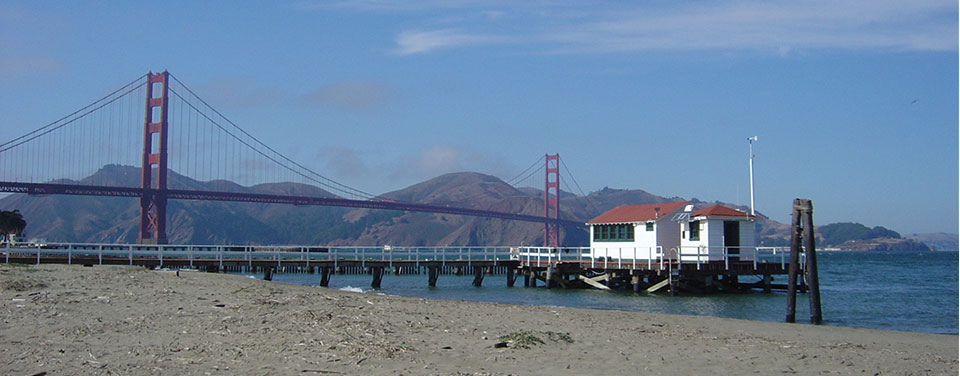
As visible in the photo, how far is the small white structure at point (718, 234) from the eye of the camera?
30.7 m

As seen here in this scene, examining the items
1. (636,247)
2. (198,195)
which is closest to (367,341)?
(636,247)

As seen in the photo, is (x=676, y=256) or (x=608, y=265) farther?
(x=608, y=265)

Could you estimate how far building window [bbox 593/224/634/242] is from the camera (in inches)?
1330

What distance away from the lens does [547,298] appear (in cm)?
2911

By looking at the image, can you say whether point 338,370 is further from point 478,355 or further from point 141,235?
point 141,235

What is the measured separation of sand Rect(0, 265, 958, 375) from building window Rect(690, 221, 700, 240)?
1473 centimetres

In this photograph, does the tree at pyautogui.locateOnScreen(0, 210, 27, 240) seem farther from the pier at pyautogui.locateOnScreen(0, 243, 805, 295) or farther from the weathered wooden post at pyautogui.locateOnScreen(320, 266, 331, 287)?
the weathered wooden post at pyautogui.locateOnScreen(320, 266, 331, 287)

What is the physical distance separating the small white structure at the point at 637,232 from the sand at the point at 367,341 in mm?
15348

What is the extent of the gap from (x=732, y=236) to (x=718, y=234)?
773mm

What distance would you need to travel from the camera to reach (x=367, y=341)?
10.9 metres

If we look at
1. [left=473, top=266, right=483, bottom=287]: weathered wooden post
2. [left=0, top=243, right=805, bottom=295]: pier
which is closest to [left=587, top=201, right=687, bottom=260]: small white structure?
[left=0, top=243, right=805, bottom=295]: pier

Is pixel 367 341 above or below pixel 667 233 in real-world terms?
below

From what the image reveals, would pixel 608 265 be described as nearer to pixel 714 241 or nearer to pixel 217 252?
pixel 714 241

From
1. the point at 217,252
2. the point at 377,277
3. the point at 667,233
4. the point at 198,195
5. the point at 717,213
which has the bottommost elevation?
the point at 377,277
